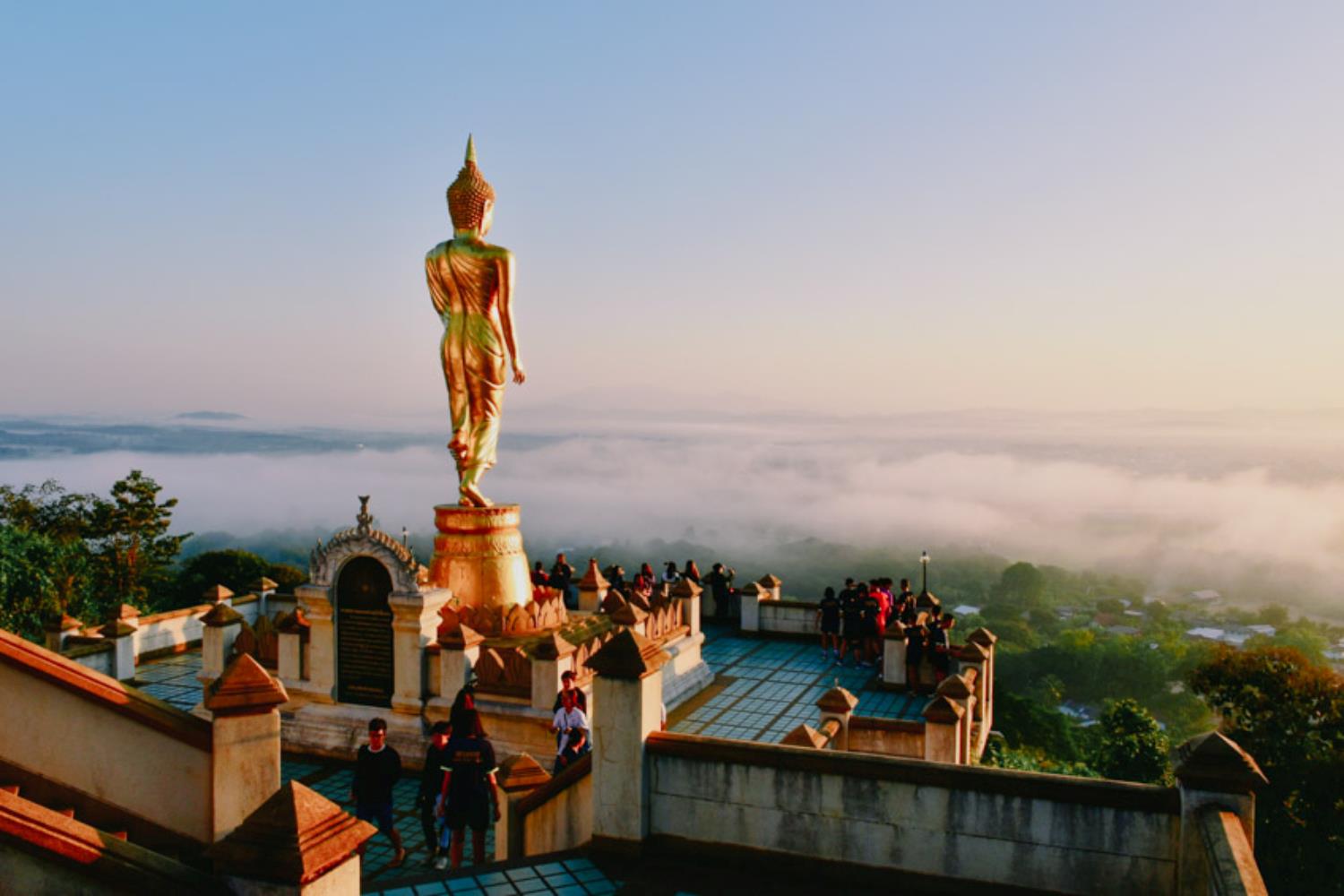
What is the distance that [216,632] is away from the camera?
48.4 feet

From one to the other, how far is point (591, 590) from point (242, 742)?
45.4 feet

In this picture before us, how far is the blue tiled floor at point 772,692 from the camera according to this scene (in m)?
14.6

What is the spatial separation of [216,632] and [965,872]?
12017 mm

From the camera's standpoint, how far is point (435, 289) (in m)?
17.0

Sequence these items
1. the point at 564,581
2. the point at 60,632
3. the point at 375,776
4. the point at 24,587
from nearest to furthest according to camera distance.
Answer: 1. the point at 375,776
2. the point at 60,632
3. the point at 24,587
4. the point at 564,581

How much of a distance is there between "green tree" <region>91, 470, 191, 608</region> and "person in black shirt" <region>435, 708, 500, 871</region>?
76.4 ft

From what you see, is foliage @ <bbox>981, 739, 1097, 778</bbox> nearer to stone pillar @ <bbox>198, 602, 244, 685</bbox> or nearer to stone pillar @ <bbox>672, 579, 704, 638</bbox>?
stone pillar @ <bbox>672, 579, 704, 638</bbox>

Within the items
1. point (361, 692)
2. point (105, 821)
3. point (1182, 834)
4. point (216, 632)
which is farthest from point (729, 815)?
point (216, 632)

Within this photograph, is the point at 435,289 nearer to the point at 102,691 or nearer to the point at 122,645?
the point at 122,645

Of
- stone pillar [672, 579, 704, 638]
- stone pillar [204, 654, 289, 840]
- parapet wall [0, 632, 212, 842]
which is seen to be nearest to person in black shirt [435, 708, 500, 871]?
stone pillar [204, 654, 289, 840]

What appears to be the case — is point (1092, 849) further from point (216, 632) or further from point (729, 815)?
point (216, 632)

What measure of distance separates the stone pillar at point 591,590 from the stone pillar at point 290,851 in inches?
603

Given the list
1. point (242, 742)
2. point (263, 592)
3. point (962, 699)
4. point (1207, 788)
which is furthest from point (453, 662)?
point (263, 592)

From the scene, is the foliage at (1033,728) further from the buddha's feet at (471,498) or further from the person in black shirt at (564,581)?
the buddha's feet at (471,498)
